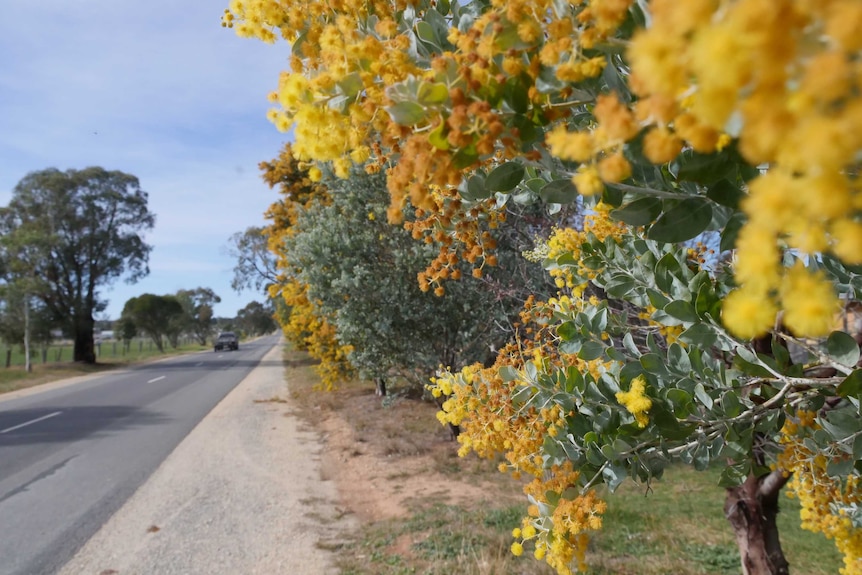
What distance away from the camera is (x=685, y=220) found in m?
1.29

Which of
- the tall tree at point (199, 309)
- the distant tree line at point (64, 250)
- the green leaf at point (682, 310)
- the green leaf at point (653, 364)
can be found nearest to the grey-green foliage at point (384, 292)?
the green leaf at point (653, 364)

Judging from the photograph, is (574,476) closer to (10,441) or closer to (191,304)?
(10,441)

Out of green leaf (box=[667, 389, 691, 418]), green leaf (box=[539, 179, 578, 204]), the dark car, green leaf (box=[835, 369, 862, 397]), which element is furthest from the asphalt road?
the dark car

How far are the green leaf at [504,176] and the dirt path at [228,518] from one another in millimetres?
4622

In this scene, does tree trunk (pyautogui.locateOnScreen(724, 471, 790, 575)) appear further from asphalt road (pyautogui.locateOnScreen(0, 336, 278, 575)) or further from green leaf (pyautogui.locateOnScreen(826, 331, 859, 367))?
asphalt road (pyautogui.locateOnScreen(0, 336, 278, 575))

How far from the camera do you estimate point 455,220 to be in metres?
2.14

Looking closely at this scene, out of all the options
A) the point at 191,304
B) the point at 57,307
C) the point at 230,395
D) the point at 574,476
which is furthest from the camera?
the point at 191,304

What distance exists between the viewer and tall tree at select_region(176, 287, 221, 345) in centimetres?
6919

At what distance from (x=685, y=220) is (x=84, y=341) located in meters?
33.9

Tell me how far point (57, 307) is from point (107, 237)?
4.28 m

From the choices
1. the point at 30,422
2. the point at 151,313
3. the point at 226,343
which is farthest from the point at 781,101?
the point at 151,313

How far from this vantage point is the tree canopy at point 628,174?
56 cm

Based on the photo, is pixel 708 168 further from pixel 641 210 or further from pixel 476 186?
pixel 476 186

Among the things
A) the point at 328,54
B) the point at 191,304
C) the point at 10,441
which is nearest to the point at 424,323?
the point at 328,54
